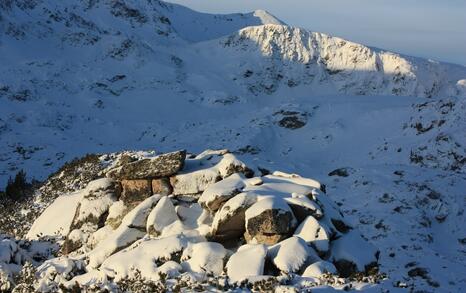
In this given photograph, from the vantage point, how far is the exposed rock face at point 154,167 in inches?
566

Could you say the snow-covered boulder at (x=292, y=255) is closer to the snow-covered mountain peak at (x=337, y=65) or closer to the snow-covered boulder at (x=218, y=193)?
the snow-covered boulder at (x=218, y=193)

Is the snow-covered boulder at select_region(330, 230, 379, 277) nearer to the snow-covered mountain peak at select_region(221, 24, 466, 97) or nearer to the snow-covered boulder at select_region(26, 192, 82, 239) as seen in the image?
the snow-covered boulder at select_region(26, 192, 82, 239)

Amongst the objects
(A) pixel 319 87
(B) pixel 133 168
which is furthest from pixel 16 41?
(B) pixel 133 168

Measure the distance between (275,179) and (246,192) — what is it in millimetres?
1878

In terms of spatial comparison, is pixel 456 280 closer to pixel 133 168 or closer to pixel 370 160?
pixel 133 168

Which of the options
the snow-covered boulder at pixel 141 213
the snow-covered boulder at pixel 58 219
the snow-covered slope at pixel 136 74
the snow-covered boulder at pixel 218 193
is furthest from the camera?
the snow-covered slope at pixel 136 74

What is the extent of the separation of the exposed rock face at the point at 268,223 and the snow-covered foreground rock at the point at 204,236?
0.02m

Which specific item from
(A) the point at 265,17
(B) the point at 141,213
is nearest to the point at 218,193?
(B) the point at 141,213

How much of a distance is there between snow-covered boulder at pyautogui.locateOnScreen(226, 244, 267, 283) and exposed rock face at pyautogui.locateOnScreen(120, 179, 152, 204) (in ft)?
13.9

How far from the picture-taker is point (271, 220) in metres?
11.4

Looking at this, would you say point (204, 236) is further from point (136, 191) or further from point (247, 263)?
point (136, 191)

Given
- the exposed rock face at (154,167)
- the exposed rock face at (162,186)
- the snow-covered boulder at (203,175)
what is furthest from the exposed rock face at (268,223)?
the exposed rock face at (154,167)

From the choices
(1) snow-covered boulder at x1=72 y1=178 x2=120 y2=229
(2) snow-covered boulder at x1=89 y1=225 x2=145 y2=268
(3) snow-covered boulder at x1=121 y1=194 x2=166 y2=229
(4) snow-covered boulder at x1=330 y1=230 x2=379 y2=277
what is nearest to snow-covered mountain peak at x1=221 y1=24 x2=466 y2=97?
(1) snow-covered boulder at x1=72 y1=178 x2=120 y2=229

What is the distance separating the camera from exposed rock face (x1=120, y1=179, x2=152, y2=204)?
14.5 m
